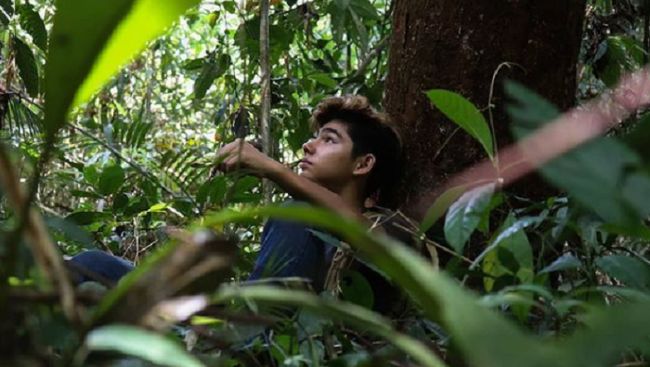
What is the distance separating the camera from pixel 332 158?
2.31 m

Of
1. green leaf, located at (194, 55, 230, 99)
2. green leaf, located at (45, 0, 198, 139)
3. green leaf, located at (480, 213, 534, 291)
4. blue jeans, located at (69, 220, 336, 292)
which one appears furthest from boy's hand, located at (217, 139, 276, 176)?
green leaf, located at (45, 0, 198, 139)

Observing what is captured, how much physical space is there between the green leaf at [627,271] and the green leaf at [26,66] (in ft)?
4.84

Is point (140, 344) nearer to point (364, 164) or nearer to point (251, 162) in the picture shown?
point (251, 162)

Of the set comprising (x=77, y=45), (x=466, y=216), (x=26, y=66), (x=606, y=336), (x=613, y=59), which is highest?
(x=26, y=66)

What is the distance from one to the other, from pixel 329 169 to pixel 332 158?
0.03 m

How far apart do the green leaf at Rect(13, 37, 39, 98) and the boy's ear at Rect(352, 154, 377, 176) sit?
0.79 meters

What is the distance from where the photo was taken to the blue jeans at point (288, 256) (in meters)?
1.85

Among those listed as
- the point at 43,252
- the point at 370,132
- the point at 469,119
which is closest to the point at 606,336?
the point at 43,252

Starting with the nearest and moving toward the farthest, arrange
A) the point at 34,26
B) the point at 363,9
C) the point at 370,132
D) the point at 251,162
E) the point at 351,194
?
the point at 251,162
the point at 34,26
the point at 370,132
the point at 351,194
the point at 363,9

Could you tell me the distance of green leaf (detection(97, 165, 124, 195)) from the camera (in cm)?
180

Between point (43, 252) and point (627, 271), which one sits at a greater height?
point (43, 252)

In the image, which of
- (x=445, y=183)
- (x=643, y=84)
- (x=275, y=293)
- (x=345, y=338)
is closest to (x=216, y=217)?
(x=275, y=293)

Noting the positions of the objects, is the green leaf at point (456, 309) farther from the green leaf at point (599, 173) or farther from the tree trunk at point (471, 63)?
the tree trunk at point (471, 63)

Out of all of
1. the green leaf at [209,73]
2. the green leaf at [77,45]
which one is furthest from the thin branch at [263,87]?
the green leaf at [77,45]
